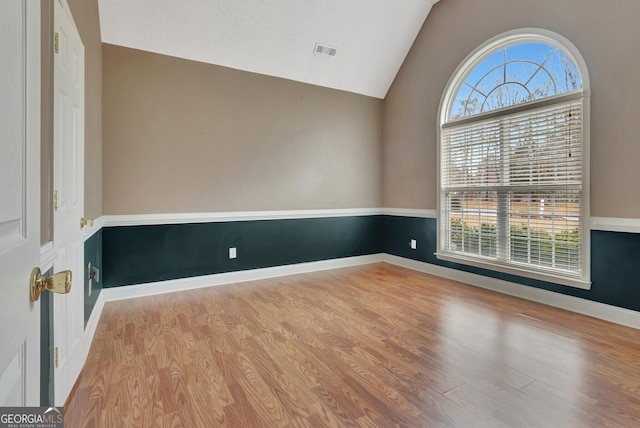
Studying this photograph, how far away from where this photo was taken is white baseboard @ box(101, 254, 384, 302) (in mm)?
3338

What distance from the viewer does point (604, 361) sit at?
204cm

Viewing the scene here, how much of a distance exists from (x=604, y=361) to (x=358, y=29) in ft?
12.9

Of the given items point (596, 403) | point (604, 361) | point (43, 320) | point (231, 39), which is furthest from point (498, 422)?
point (231, 39)

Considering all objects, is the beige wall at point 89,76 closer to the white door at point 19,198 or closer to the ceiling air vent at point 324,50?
the white door at point 19,198

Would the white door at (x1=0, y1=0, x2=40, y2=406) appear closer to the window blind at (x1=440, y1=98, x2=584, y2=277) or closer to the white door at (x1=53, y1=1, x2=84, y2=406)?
the white door at (x1=53, y1=1, x2=84, y2=406)

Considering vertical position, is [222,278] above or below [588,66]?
below

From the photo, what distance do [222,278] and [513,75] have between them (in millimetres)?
3907

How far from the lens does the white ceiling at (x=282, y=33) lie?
318 centimetres

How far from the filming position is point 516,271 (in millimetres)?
3342

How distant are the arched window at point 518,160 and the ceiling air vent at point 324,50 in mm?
A: 1506

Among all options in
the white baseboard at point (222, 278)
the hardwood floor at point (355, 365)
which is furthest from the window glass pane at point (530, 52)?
the white baseboard at point (222, 278)

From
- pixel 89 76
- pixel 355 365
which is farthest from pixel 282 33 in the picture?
pixel 355 365

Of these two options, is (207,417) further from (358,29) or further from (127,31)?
(358,29)

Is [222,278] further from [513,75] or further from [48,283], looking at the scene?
[513,75]
